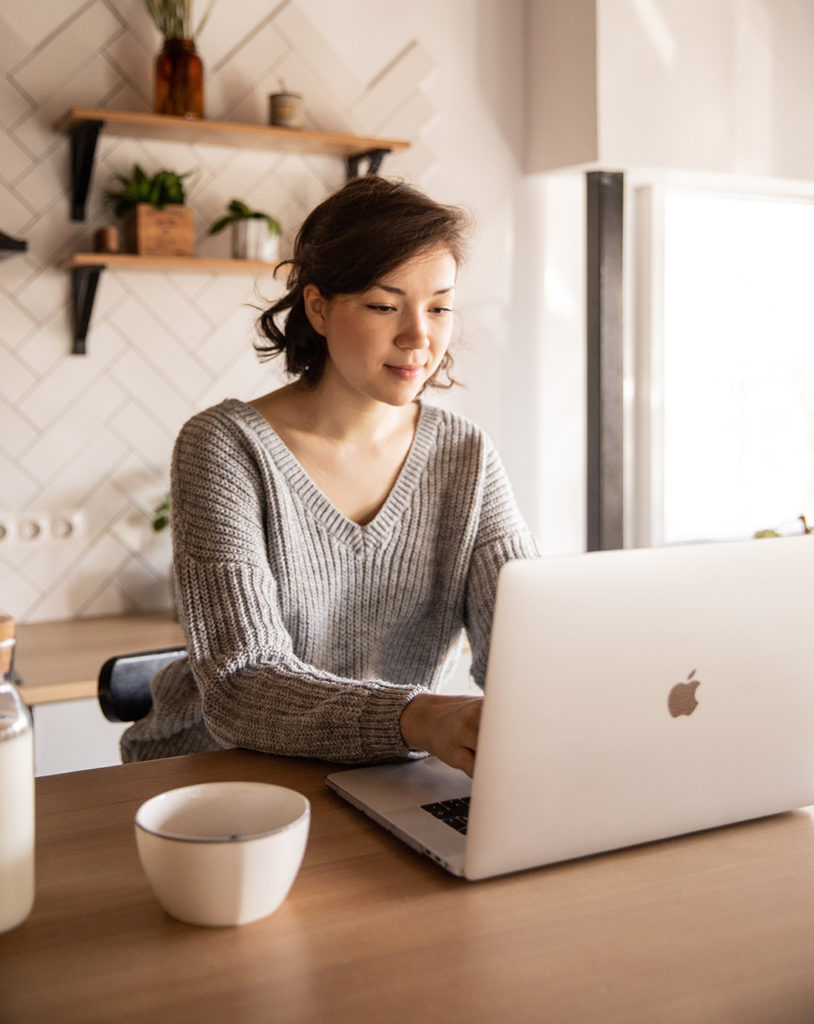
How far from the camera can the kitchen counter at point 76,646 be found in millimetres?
2068

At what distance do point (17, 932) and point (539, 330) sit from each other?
2461mm

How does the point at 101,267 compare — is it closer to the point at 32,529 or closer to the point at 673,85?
the point at 32,529

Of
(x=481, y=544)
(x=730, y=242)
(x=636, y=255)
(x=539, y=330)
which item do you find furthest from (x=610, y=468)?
(x=481, y=544)

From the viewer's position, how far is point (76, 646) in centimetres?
230

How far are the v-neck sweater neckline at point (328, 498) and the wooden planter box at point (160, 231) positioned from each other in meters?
1.03

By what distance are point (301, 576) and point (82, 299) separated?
1.26 metres

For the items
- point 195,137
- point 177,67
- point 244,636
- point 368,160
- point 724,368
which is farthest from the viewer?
point 724,368

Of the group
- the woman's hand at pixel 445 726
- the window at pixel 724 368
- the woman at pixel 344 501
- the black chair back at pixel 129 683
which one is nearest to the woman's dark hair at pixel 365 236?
the woman at pixel 344 501

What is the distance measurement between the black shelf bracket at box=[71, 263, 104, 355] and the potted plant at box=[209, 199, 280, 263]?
0.31 metres

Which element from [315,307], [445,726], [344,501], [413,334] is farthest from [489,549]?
[445,726]

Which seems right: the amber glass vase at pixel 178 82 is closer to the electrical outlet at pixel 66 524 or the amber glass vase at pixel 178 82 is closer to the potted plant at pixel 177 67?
the potted plant at pixel 177 67

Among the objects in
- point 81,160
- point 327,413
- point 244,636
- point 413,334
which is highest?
point 81,160

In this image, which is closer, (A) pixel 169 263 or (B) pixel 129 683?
(B) pixel 129 683

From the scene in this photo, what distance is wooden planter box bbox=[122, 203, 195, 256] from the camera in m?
2.41
